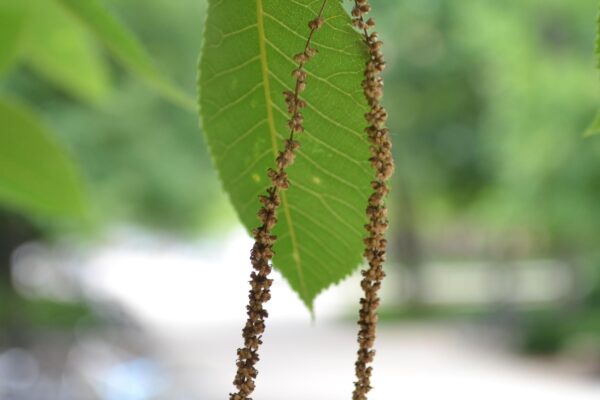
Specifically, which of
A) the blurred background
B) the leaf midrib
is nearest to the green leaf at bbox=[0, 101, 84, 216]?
the leaf midrib

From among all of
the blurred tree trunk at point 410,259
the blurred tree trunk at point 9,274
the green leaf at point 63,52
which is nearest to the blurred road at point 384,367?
A: the blurred tree trunk at point 410,259

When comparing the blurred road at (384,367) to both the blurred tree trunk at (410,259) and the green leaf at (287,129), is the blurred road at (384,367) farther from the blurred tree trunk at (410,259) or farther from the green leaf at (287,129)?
the green leaf at (287,129)

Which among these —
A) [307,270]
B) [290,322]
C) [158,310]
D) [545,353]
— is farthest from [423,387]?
[307,270]

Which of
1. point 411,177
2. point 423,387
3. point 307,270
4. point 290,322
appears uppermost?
point 411,177

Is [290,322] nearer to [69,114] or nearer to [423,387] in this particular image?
[423,387]

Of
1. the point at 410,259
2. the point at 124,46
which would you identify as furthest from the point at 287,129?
the point at 410,259

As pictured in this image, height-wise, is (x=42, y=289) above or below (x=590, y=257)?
below
